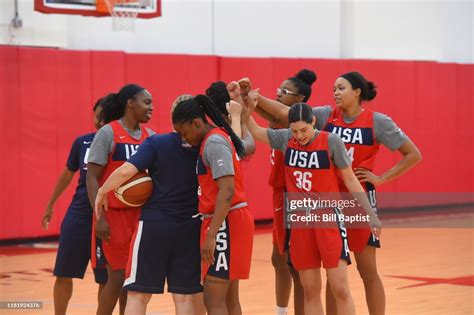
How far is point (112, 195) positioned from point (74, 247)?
851 millimetres

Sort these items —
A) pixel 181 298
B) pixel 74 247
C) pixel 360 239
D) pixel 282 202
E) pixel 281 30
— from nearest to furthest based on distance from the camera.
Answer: pixel 181 298
pixel 360 239
pixel 282 202
pixel 74 247
pixel 281 30

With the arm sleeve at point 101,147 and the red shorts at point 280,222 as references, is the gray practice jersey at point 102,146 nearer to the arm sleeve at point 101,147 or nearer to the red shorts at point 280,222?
the arm sleeve at point 101,147

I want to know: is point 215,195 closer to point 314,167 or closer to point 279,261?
point 314,167

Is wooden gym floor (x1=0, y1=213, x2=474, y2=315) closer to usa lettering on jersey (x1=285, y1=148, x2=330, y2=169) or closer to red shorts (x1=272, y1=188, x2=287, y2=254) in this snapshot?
red shorts (x1=272, y1=188, x2=287, y2=254)

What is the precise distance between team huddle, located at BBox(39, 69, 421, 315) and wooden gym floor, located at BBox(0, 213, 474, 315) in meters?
1.63

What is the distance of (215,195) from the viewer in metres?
5.54

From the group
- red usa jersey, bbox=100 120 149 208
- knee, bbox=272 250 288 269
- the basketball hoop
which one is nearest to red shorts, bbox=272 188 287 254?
knee, bbox=272 250 288 269

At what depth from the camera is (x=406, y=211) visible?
18109mm

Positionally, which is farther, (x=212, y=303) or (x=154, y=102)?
(x=154, y=102)

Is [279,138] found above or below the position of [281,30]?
below

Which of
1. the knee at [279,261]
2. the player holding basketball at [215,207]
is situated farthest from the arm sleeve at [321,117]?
the player holding basketball at [215,207]

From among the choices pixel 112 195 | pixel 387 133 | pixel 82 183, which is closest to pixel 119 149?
pixel 112 195

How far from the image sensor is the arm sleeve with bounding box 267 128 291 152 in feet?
20.8

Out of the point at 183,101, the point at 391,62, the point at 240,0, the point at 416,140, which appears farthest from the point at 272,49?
the point at 183,101
